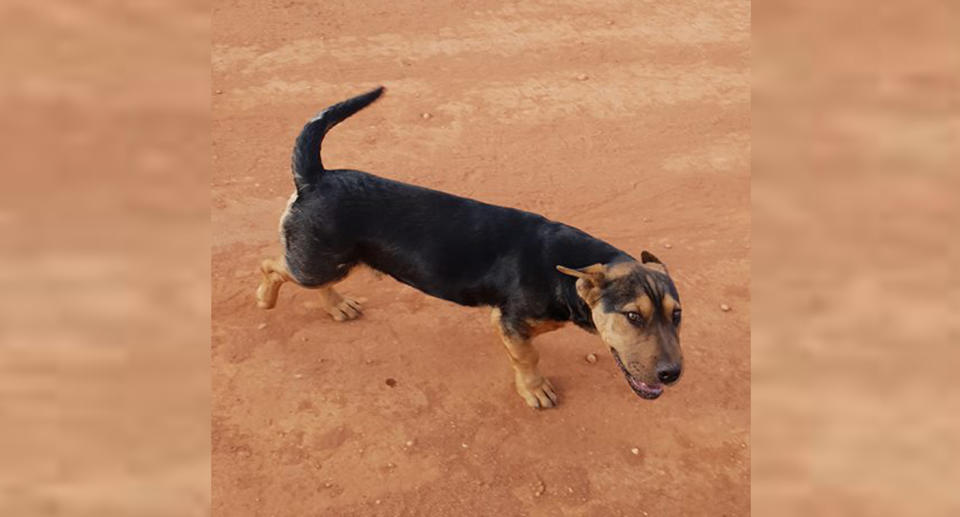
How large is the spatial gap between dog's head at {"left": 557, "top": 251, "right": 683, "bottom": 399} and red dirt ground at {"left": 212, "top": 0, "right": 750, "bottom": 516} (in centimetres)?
136

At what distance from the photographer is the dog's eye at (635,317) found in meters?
5.52

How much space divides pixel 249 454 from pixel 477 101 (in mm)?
6605

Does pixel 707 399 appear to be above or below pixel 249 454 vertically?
below

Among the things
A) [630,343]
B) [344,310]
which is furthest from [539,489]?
[344,310]

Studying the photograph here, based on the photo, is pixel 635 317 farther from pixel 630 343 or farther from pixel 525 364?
pixel 525 364

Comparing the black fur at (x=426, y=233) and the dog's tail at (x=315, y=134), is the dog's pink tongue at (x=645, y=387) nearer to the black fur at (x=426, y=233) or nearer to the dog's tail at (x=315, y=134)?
the black fur at (x=426, y=233)

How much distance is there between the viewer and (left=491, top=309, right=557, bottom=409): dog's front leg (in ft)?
21.4

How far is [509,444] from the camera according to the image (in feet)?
21.7

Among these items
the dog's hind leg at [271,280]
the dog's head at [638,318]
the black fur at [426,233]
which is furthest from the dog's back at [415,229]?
the dog's head at [638,318]

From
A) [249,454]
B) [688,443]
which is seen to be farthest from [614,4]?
[249,454]

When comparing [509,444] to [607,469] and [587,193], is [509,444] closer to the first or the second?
[607,469]

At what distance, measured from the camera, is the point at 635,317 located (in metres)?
5.53

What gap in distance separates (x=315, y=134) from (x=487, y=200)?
3482 millimetres

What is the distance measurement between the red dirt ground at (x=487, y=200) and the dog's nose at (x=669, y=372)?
135 cm
